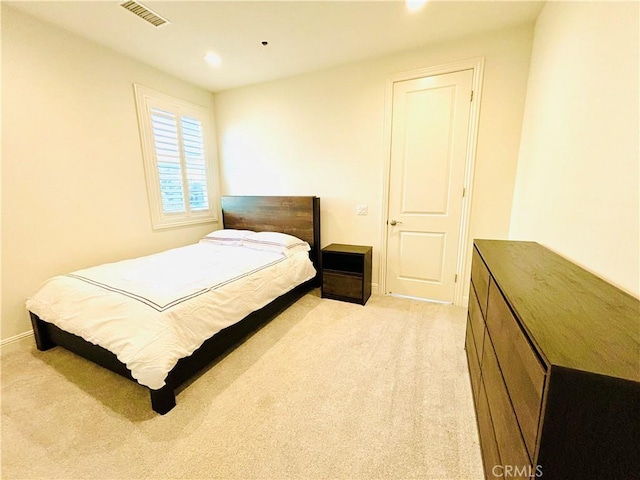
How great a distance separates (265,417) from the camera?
1548 millimetres

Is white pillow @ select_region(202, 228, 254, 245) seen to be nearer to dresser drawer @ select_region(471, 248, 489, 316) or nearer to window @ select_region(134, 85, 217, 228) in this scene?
window @ select_region(134, 85, 217, 228)

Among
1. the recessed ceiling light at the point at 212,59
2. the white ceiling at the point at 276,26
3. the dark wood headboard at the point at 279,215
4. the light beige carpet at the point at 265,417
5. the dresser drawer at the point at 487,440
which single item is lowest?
the light beige carpet at the point at 265,417

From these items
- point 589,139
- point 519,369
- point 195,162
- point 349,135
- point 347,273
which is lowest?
point 347,273

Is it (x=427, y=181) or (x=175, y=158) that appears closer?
(x=427, y=181)

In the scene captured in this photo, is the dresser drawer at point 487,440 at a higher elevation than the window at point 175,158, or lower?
lower

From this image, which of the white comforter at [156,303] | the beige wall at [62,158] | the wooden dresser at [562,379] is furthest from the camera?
the beige wall at [62,158]

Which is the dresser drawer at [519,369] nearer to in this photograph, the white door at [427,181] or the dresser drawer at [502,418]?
the dresser drawer at [502,418]

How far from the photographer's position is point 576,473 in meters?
0.60

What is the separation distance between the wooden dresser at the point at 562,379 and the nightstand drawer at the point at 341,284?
184cm

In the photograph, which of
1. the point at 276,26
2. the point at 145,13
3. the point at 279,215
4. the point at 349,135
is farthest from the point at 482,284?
the point at 145,13

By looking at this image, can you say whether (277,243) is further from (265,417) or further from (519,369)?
(519,369)

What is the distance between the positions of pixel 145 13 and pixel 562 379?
11.1 feet

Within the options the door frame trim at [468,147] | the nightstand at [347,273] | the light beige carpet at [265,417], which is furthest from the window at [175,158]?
the door frame trim at [468,147]

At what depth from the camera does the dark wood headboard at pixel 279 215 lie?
3.37 meters
